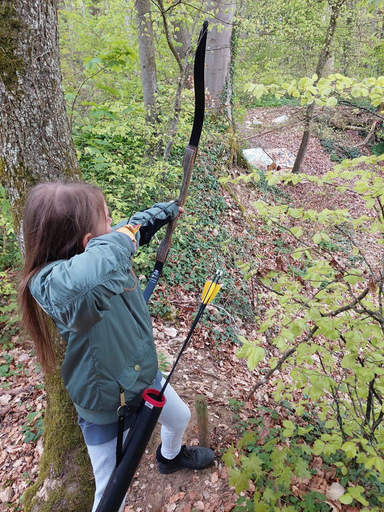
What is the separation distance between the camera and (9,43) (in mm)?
1464

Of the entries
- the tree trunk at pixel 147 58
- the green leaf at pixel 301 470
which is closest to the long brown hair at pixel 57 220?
the green leaf at pixel 301 470

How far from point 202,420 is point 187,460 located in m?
0.26

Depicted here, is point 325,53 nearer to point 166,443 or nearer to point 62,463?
point 166,443

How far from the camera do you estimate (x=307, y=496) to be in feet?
6.33

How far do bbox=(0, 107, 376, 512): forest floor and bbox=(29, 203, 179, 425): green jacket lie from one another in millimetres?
1070

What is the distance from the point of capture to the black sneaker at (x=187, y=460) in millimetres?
1992

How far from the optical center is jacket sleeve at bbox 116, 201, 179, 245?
1.74 m

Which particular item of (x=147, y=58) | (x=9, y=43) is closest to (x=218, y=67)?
(x=147, y=58)

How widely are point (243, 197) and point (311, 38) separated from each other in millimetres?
6285

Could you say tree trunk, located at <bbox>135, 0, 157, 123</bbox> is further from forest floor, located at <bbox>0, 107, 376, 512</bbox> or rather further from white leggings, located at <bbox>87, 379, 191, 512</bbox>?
white leggings, located at <bbox>87, 379, 191, 512</bbox>

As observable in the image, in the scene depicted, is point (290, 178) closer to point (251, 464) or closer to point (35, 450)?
point (251, 464)

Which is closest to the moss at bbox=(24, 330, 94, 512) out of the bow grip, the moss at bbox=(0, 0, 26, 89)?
the bow grip

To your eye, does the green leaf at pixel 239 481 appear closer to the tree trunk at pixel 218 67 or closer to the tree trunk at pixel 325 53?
the tree trunk at pixel 218 67

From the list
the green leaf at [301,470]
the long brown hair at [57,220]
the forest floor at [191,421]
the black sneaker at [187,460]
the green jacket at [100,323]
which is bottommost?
the forest floor at [191,421]
